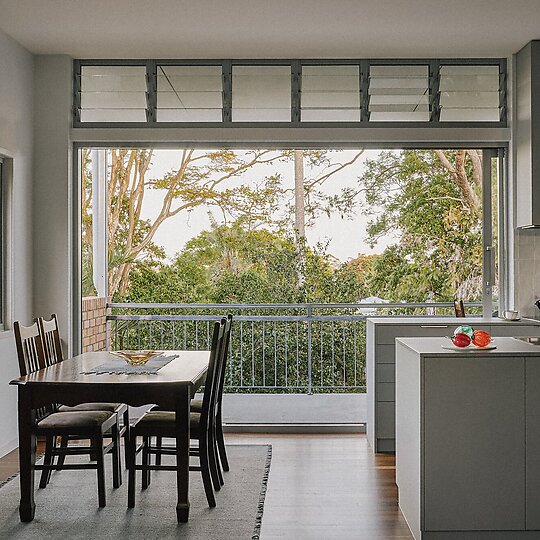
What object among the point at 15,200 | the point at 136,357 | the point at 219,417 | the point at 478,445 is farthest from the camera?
the point at 15,200

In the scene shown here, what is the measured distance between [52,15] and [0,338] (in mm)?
2199

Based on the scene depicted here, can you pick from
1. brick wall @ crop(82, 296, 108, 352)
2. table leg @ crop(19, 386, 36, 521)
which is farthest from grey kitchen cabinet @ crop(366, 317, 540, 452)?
brick wall @ crop(82, 296, 108, 352)

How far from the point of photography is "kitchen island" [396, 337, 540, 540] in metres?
3.46

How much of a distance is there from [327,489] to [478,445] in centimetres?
133

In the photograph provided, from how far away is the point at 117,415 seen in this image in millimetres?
4527

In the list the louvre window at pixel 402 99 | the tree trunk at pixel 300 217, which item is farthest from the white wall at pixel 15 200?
the tree trunk at pixel 300 217

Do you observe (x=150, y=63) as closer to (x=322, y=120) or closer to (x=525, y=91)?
(x=322, y=120)

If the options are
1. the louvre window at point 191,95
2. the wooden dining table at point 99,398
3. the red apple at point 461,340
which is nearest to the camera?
the red apple at point 461,340

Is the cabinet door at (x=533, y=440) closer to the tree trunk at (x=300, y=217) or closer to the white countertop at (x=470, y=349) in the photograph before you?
the white countertop at (x=470, y=349)

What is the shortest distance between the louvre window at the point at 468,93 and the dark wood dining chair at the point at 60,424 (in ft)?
11.7

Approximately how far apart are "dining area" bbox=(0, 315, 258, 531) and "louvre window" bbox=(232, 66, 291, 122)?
2080 mm

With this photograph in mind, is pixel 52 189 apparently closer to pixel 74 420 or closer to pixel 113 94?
pixel 113 94

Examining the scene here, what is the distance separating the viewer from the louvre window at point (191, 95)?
240 inches

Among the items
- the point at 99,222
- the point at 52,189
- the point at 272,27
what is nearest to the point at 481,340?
the point at 272,27
